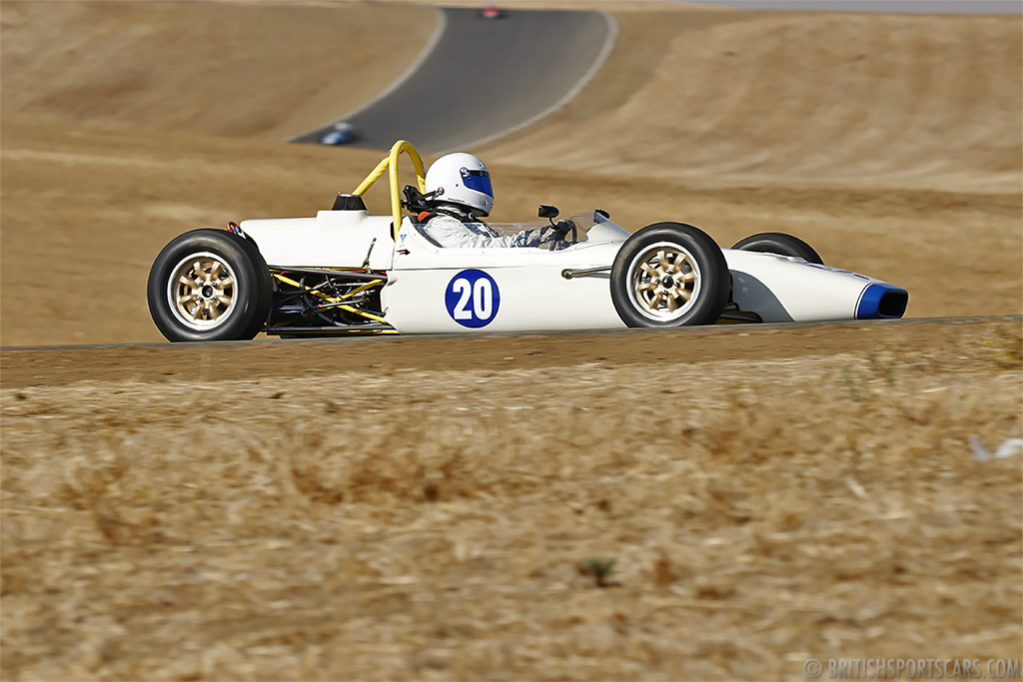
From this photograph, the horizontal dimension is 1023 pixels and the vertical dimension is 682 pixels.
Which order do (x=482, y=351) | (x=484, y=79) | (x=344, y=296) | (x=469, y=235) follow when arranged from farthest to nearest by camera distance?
(x=484, y=79), (x=344, y=296), (x=469, y=235), (x=482, y=351)

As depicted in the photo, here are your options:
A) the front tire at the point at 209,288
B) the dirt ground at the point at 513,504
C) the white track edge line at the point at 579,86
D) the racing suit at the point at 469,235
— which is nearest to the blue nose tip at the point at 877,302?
the dirt ground at the point at 513,504

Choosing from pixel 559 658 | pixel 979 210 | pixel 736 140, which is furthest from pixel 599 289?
pixel 736 140

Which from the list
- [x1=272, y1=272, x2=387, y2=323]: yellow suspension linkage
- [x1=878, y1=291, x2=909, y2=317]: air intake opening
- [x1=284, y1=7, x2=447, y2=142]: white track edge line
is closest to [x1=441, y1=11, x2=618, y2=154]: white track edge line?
[x1=284, y1=7, x2=447, y2=142]: white track edge line

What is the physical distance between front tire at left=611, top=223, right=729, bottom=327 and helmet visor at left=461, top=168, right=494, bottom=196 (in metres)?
1.89

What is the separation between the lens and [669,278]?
8.66m

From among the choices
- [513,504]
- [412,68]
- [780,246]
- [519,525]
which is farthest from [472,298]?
[412,68]

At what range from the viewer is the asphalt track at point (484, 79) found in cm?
3759

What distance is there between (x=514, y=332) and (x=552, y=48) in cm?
3849

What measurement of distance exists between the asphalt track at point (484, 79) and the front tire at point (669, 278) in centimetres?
2590

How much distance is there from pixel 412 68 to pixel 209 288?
36.4m

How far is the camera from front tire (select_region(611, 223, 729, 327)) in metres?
8.35

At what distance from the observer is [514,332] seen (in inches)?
357

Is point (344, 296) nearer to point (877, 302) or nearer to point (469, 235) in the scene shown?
point (469, 235)

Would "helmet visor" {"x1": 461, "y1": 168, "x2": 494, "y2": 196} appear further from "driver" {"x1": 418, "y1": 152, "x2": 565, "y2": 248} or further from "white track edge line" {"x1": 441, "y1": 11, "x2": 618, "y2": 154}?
"white track edge line" {"x1": 441, "y1": 11, "x2": 618, "y2": 154}
